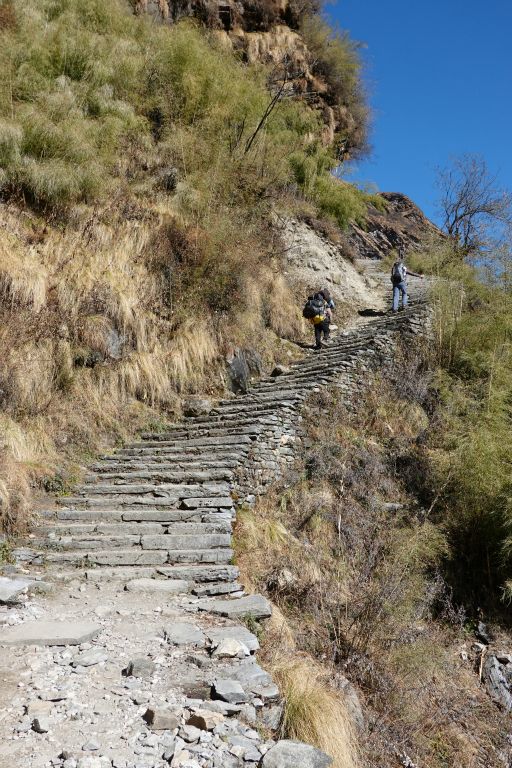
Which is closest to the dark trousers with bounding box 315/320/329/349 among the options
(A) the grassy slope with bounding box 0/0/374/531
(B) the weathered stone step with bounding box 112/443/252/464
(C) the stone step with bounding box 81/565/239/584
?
(A) the grassy slope with bounding box 0/0/374/531

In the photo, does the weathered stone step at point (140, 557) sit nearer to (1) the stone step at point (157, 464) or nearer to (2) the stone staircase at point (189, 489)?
(2) the stone staircase at point (189, 489)

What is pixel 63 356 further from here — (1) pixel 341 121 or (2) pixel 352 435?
(1) pixel 341 121

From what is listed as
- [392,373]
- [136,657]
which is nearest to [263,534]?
[136,657]

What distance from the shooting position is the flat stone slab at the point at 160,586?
482cm

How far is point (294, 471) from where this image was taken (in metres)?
8.04

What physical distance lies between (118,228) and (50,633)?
826 cm

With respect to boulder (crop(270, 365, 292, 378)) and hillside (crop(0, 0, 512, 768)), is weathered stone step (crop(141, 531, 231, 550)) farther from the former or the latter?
boulder (crop(270, 365, 292, 378))

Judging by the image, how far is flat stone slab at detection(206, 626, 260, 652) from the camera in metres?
3.78

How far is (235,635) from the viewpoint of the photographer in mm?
3910

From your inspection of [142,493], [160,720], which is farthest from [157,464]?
[160,720]

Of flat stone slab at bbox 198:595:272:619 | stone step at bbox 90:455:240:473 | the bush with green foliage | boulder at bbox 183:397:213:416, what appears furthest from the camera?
boulder at bbox 183:397:213:416

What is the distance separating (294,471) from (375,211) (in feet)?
59.2

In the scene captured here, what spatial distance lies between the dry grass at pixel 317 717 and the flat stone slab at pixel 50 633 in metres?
1.32

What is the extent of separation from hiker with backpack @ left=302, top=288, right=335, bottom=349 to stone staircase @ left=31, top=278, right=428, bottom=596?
135cm
